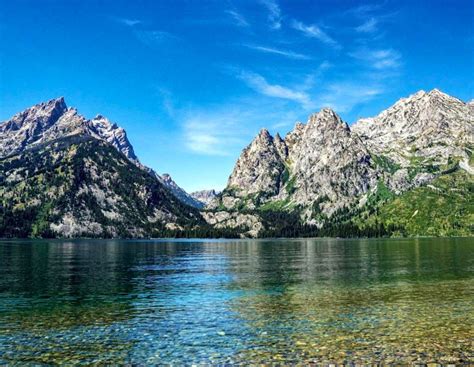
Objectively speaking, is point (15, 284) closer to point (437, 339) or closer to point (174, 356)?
point (174, 356)

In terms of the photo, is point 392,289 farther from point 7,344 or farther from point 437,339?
point 7,344

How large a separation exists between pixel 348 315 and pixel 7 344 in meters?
32.7

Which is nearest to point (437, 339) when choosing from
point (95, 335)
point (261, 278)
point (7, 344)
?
point (95, 335)

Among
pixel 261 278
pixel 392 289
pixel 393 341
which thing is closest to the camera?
pixel 393 341

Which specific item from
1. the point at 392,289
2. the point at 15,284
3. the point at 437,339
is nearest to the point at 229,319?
the point at 437,339

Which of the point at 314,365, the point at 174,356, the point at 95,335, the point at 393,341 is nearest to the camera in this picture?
the point at 314,365

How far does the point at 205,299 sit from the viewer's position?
59.0 m

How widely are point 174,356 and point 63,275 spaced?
68252 millimetres

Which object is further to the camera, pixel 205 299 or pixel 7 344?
pixel 205 299

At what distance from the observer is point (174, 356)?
3125cm

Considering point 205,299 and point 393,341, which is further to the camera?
point 205,299

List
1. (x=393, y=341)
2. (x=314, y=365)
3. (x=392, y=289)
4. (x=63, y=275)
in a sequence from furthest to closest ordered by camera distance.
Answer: (x=63, y=275)
(x=392, y=289)
(x=393, y=341)
(x=314, y=365)

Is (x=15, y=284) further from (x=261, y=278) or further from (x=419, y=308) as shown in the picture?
(x=419, y=308)

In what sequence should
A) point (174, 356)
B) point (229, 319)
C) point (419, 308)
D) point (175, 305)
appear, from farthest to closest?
point (175, 305), point (419, 308), point (229, 319), point (174, 356)
